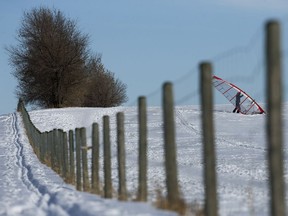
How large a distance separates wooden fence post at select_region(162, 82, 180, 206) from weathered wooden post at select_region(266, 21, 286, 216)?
107 inches

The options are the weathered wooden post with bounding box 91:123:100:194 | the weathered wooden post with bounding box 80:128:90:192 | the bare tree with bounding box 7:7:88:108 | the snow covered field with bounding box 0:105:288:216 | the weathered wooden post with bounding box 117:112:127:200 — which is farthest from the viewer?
the bare tree with bounding box 7:7:88:108

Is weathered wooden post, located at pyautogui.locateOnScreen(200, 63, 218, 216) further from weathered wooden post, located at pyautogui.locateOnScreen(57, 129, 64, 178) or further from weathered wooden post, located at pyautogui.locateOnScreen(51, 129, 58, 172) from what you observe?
weathered wooden post, located at pyautogui.locateOnScreen(51, 129, 58, 172)

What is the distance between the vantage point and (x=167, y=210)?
27.4 ft

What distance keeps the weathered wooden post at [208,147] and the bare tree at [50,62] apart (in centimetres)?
6102

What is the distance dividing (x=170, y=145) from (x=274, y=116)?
2.90 metres

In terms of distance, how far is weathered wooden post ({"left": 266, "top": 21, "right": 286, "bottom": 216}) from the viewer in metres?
5.55

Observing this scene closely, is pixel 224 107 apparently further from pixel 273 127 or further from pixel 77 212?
pixel 273 127

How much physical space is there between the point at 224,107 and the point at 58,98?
57.5 ft

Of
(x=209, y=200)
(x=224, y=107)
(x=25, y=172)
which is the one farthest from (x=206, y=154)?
(x=224, y=107)

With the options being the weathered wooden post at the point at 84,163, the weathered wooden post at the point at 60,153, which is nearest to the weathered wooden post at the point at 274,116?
the weathered wooden post at the point at 84,163

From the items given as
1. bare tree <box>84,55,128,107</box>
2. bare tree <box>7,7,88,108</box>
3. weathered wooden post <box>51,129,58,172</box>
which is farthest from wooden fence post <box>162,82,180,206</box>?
bare tree <box>84,55,128,107</box>

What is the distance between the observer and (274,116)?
5.55 m

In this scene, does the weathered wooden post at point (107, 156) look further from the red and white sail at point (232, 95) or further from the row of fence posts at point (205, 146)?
the red and white sail at point (232, 95)

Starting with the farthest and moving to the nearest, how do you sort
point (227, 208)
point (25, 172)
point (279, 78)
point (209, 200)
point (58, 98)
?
1. point (58, 98)
2. point (25, 172)
3. point (227, 208)
4. point (209, 200)
5. point (279, 78)
